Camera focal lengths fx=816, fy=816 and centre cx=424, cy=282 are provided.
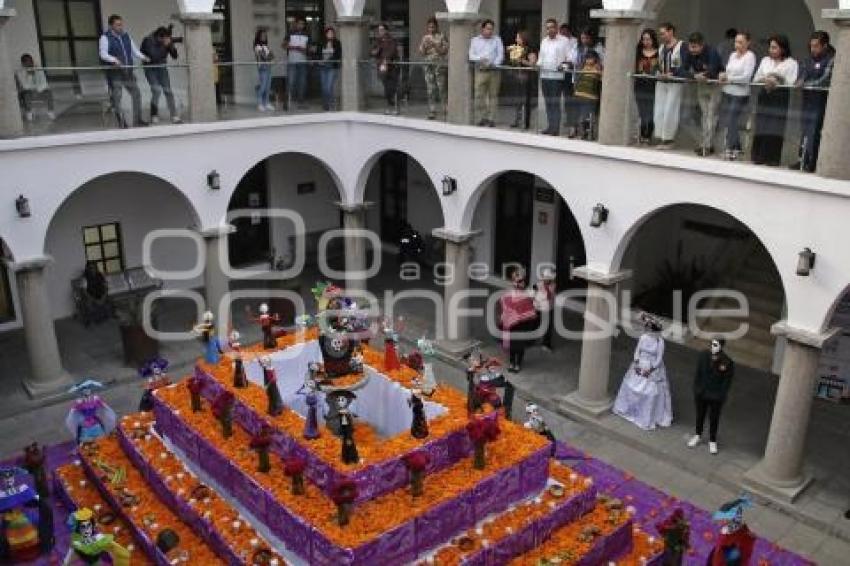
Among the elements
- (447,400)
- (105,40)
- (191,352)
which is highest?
(105,40)

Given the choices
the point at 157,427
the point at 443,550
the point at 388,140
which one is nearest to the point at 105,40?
the point at 388,140

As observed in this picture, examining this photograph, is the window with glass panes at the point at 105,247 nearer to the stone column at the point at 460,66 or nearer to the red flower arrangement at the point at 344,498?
the stone column at the point at 460,66

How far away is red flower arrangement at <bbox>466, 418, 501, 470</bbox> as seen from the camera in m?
9.20

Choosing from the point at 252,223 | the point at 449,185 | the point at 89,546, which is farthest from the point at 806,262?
the point at 252,223

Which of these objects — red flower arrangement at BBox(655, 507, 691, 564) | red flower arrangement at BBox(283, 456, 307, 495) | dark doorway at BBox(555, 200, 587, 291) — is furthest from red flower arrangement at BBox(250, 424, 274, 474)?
dark doorway at BBox(555, 200, 587, 291)

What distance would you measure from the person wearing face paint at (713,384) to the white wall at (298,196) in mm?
10895

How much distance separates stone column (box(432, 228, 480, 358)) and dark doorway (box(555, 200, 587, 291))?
9.86ft

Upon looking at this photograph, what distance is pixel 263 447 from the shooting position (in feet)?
30.7

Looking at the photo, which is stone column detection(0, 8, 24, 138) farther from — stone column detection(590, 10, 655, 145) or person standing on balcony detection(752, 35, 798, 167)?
person standing on balcony detection(752, 35, 798, 167)

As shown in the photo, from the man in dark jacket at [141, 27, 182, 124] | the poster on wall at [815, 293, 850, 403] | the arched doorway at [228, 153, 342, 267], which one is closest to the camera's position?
the poster on wall at [815, 293, 850, 403]

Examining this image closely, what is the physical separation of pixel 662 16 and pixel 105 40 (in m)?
9.95

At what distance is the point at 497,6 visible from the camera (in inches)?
677

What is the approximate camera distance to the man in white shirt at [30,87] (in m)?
13.3

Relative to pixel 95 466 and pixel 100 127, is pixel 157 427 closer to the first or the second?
pixel 95 466
